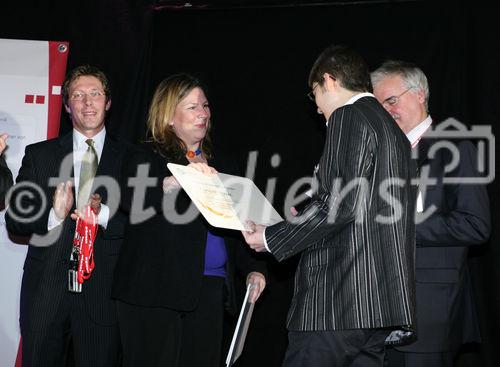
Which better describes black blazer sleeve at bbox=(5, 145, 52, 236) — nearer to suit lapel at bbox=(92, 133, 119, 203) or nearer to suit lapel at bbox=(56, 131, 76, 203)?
suit lapel at bbox=(56, 131, 76, 203)

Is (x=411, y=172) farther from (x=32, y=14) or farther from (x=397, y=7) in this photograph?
(x=32, y=14)

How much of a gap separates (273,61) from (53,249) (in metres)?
1.72

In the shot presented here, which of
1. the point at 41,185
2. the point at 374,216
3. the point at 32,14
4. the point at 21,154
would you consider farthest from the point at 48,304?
the point at 32,14

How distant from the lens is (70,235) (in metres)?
3.07

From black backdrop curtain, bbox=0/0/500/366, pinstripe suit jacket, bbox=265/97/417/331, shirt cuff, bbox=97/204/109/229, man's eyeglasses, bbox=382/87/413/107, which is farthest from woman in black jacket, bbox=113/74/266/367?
black backdrop curtain, bbox=0/0/500/366

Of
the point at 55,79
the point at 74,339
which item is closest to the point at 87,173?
the point at 74,339

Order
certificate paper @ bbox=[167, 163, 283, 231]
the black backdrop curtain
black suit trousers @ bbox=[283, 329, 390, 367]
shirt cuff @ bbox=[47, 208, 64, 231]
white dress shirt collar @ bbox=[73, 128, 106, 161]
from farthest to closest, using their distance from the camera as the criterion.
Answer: the black backdrop curtain < white dress shirt collar @ bbox=[73, 128, 106, 161] < shirt cuff @ bbox=[47, 208, 64, 231] < certificate paper @ bbox=[167, 163, 283, 231] < black suit trousers @ bbox=[283, 329, 390, 367]

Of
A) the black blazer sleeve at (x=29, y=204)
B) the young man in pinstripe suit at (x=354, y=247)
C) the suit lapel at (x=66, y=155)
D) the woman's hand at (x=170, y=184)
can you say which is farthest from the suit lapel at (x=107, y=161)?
the young man in pinstripe suit at (x=354, y=247)

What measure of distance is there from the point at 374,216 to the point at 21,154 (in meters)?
2.61

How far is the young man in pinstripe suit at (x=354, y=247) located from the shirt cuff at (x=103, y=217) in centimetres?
117

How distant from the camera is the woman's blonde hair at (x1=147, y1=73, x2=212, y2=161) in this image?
2.88 meters

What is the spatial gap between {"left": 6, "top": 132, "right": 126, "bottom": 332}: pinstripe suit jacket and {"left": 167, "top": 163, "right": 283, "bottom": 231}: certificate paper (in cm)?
75

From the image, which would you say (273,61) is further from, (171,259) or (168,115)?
(171,259)

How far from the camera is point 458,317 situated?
269 centimetres
